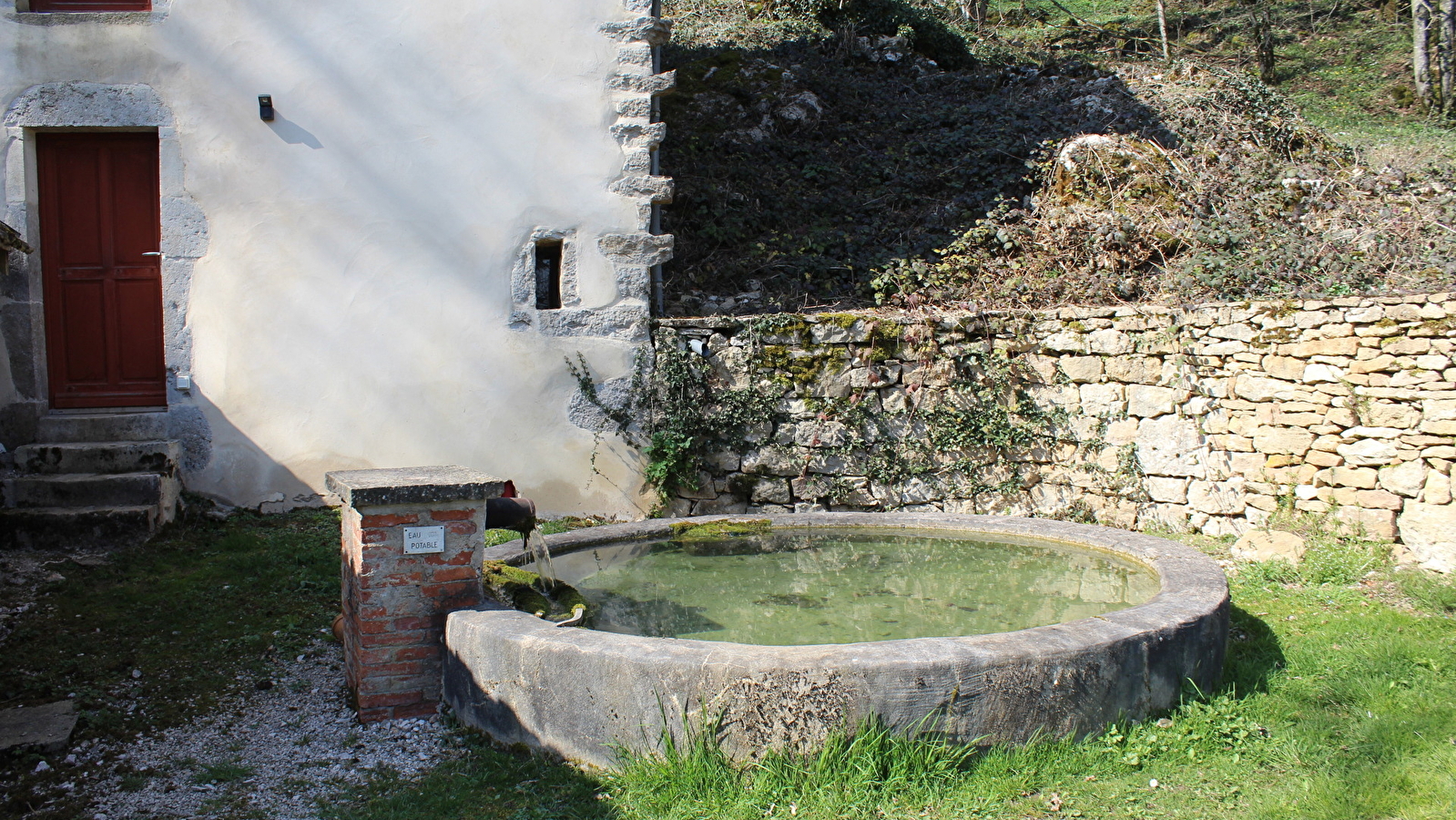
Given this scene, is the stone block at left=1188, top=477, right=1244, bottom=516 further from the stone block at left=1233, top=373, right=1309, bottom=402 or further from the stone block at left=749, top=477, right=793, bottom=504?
the stone block at left=749, top=477, right=793, bottom=504

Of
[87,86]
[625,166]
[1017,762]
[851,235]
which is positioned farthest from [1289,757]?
[87,86]

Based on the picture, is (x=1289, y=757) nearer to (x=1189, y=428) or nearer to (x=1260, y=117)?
(x=1189, y=428)

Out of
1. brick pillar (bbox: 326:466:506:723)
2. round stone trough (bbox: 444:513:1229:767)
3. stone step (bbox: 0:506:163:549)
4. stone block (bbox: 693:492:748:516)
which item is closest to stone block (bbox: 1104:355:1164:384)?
stone block (bbox: 693:492:748:516)

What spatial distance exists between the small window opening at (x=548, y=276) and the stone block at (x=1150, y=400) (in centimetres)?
390

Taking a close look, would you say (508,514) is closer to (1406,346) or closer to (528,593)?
(528,593)

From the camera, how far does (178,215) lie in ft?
20.0

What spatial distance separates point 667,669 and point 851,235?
20.3 ft

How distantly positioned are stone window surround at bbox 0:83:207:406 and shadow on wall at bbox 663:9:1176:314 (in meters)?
3.39

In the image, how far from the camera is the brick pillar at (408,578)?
313 cm

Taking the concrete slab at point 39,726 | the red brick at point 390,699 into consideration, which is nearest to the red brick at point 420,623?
the red brick at point 390,699

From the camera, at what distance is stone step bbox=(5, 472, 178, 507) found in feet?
17.9

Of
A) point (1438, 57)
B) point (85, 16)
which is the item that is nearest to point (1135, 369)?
point (85, 16)

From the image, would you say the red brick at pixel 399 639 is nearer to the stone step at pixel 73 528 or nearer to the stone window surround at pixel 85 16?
the stone step at pixel 73 528

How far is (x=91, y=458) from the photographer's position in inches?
226
